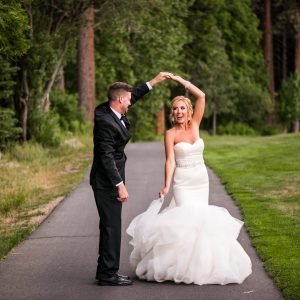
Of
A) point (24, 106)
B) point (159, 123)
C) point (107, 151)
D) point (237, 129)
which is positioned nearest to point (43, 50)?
point (24, 106)

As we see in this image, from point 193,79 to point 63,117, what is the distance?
19646 mm

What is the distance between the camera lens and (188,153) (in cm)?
970

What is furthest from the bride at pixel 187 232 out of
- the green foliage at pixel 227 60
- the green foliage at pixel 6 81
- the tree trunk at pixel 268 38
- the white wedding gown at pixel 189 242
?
the tree trunk at pixel 268 38

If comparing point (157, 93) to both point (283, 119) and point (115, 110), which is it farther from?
point (115, 110)

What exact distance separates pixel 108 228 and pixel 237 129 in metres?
47.5

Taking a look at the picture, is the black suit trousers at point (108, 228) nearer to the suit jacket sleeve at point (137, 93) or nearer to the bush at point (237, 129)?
the suit jacket sleeve at point (137, 93)

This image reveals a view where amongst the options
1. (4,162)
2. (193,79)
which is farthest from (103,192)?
(193,79)

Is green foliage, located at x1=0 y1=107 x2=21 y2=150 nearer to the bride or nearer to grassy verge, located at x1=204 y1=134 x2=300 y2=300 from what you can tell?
grassy verge, located at x1=204 y1=134 x2=300 y2=300

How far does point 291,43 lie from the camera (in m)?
72.4

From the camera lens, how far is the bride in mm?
9188

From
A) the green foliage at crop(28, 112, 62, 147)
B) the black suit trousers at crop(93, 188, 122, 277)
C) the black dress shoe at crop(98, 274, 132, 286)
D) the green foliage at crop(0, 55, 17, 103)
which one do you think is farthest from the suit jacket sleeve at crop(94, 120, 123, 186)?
the green foliage at crop(28, 112, 62, 147)

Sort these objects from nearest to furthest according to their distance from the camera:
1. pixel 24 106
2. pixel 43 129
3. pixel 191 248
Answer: pixel 191 248, pixel 24 106, pixel 43 129

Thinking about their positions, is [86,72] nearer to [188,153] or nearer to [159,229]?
[188,153]

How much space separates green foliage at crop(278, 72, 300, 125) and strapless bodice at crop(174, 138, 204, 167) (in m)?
45.7
